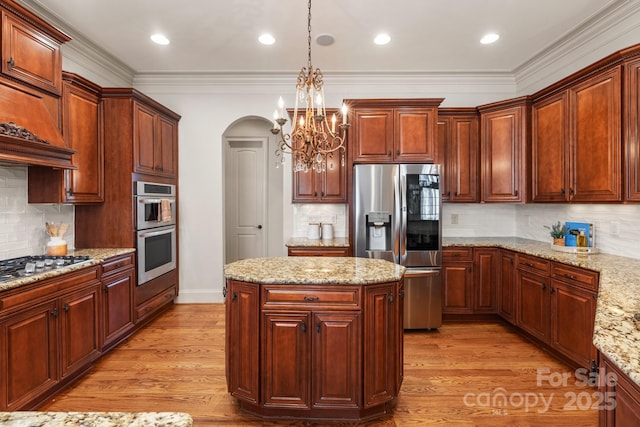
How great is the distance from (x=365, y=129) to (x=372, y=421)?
9.65 feet

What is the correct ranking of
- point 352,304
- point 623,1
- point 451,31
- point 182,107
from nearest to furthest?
point 352,304, point 623,1, point 451,31, point 182,107

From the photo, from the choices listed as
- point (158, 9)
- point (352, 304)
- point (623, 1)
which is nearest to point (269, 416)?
point (352, 304)

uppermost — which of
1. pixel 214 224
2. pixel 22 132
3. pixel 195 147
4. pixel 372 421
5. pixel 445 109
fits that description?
pixel 445 109

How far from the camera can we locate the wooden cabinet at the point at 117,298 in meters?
2.98

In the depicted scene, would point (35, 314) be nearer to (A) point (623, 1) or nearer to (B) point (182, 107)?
(B) point (182, 107)

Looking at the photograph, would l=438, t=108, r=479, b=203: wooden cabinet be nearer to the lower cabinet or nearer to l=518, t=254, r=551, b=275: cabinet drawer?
l=518, t=254, r=551, b=275: cabinet drawer

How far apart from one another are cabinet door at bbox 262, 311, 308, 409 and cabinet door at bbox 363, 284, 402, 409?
0.20 meters

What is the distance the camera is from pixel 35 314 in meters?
2.21

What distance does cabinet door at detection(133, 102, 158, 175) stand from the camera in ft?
11.4

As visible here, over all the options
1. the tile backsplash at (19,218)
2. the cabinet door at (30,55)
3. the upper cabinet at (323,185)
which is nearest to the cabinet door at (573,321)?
the upper cabinet at (323,185)

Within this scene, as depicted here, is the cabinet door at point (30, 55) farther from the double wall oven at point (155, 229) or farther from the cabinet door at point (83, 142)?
the double wall oven at point (155, 229)

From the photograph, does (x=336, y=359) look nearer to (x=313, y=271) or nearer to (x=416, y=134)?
(x=313, y=271)

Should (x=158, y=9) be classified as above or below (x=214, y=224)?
above

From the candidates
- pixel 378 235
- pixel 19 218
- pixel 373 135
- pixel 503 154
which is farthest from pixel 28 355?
pixel 503 154
